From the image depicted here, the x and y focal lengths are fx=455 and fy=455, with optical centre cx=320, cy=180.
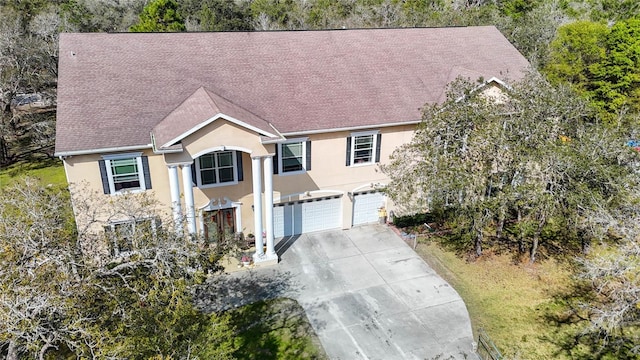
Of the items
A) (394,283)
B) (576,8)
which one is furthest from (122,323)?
(576,8)

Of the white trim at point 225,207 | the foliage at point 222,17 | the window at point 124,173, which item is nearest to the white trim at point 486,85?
the white trim at point 225,207

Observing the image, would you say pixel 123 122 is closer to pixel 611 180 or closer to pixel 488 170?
pixel 488 170

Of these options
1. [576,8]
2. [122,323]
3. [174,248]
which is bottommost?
[122,323]

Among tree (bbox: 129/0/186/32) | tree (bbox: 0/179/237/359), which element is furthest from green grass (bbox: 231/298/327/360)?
tree (bbox: 129/0/186/32)

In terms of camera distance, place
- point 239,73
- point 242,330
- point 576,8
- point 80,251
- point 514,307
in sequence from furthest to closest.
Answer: point 576,8, point 239,73, point 514,307, point 242,330, point 80,251

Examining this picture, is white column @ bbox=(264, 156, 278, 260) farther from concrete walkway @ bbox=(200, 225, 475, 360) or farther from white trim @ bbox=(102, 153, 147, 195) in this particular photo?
white trim @ bbox=(102, 153, 147, 195)

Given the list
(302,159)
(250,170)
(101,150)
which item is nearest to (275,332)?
(250,170)

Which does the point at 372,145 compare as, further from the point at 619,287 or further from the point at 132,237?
the point at 132,237
